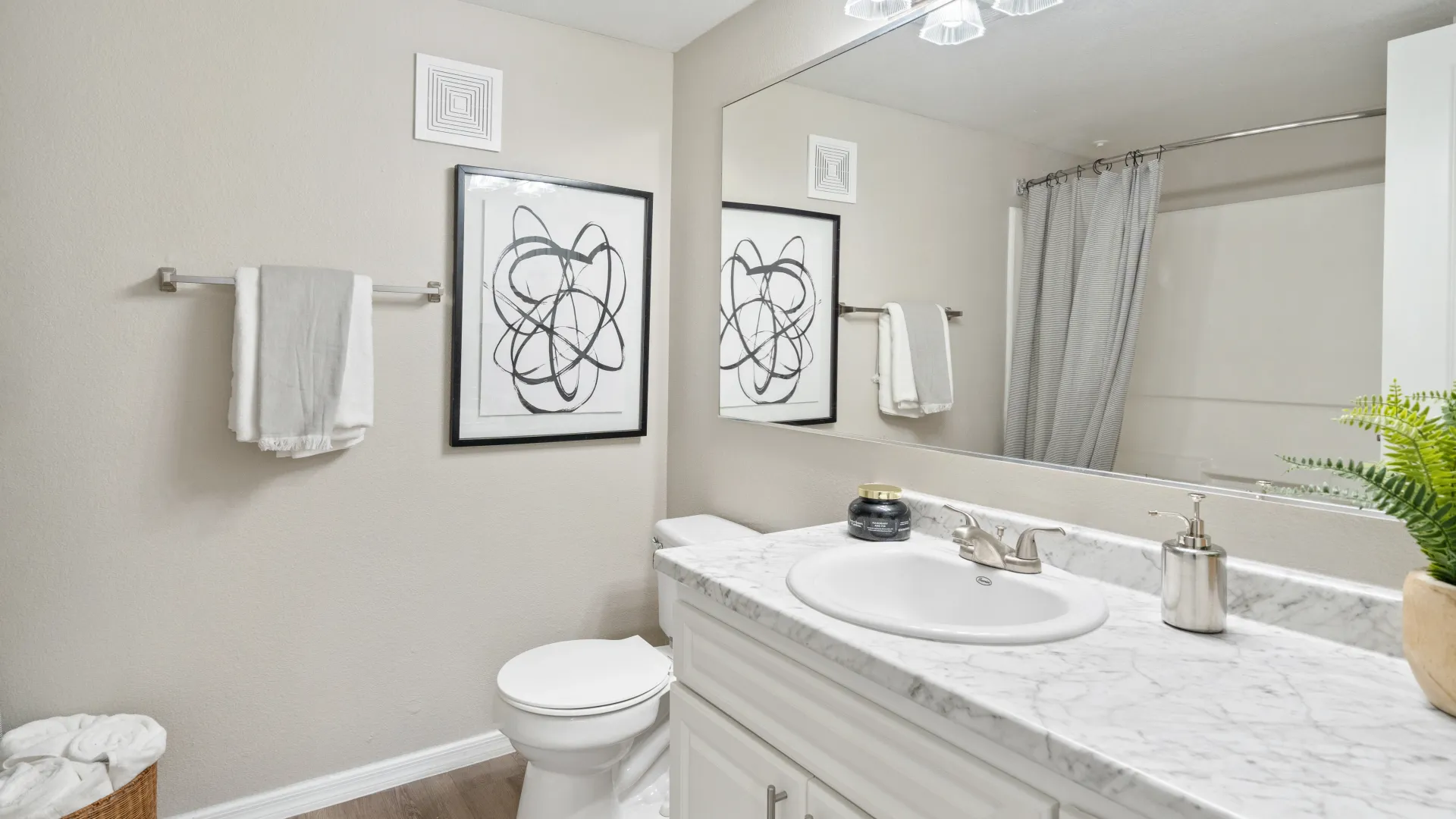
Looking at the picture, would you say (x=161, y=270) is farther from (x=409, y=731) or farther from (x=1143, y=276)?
(x=1143, y=276)

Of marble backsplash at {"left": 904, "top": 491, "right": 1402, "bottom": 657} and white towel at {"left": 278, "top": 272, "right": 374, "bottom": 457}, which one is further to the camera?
white towel at {"left": 278, "top": 272, "right": 374, "bottom": 457}

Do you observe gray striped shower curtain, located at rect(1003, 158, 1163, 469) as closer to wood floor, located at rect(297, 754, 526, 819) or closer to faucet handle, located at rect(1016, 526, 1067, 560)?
faucet handle, located at rect(1016, 526, 1067, 560)

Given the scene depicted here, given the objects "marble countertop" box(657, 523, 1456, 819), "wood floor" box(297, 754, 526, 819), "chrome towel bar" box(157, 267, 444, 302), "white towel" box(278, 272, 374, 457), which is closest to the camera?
"marble countertop" box(657, 523, 1456, 819)

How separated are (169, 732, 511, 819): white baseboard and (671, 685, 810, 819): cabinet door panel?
1086 millimetres

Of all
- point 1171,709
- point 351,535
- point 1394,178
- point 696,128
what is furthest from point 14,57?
point 1394,178

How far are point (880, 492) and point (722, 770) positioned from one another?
0.61m

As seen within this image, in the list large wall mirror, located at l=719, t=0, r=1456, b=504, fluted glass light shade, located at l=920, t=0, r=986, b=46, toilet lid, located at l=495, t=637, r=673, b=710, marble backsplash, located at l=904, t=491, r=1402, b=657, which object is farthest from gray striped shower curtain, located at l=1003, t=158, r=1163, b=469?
toilet lid, located at l=495, t=637, r=673, b=710

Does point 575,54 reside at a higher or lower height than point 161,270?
higher

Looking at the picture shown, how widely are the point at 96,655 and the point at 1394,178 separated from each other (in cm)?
259

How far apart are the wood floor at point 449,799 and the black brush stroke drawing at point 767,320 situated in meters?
1.29

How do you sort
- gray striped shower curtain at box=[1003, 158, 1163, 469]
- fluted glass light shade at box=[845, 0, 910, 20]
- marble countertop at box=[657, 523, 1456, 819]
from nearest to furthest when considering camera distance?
marble countertop at box=[657, 523, 1456, 819], gray striped shower curtain at box=[1003, 158, 1163, 469], fluted glass light shade at box=[845, 0, 910, 20]

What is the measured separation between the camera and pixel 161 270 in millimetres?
1729

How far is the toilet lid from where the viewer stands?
169cm

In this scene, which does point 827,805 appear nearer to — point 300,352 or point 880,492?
point 880,492
